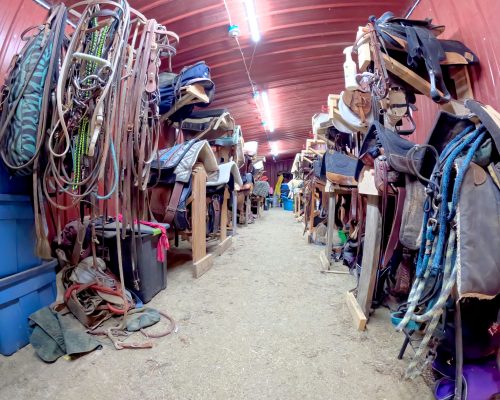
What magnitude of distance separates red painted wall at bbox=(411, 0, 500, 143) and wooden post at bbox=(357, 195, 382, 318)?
748 millimetres

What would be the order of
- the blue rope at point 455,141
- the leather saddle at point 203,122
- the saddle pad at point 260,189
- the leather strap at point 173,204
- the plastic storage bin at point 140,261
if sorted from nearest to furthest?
the blue rope at point 455,141 → the plastic storage bin at point 140,261 → the leather strap at point 173,204 → the leather saddle at point 203,122 → the saddle pad at point 260,189

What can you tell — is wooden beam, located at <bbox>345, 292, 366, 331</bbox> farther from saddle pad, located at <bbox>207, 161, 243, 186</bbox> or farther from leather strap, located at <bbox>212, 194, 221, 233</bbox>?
leather strap, located at <bbox>212, 194, 221, 233</bbox>

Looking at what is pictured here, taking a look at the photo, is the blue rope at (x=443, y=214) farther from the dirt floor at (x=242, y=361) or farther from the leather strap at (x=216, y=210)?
the leather strap at (x=216, y=210)

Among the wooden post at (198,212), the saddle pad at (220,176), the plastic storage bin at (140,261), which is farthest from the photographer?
the saddle pad at (220,176)

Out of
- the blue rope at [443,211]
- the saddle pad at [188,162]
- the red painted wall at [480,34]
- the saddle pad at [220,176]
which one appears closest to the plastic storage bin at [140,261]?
the saddle pad at [188,162]

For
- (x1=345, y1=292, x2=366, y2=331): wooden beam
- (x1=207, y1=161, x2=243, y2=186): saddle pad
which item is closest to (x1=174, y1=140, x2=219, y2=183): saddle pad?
(x1=207, y1=161, x2=243, y2=186): saddle pad

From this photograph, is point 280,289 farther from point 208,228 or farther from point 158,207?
point 208,228

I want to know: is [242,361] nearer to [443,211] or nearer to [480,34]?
[443,211]

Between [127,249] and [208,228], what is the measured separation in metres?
1.58

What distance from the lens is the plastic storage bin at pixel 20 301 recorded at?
3.44ft

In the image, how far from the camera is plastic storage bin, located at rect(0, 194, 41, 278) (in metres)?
1.09

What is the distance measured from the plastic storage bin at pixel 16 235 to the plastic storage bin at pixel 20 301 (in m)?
0.04

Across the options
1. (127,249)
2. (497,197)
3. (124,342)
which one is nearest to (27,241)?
(127,249)

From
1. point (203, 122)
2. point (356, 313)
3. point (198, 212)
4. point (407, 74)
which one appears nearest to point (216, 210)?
point (198, 212)
